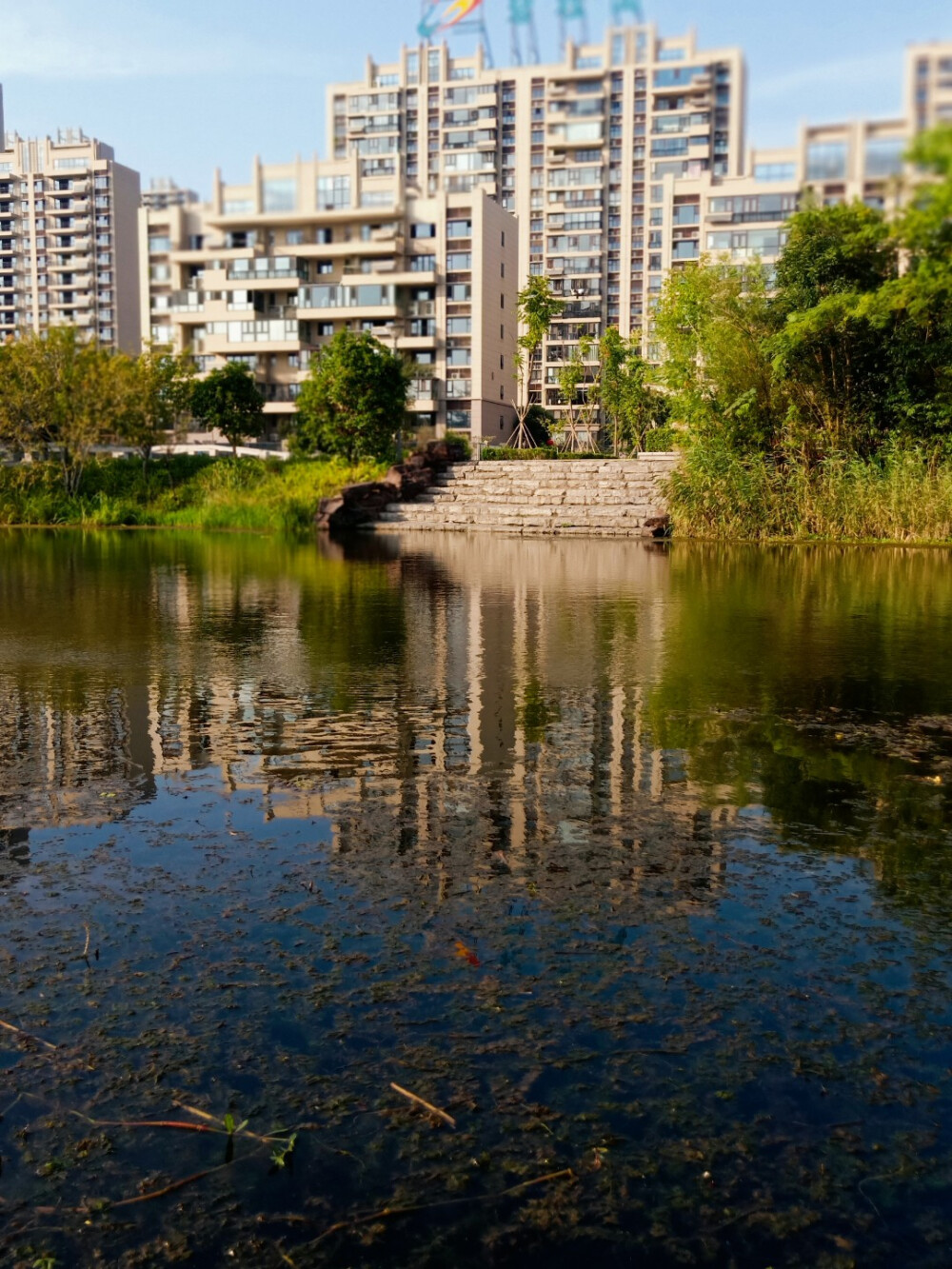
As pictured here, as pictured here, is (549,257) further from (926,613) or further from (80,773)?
(80,773)

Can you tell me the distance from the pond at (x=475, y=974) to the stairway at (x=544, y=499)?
85.8 ft

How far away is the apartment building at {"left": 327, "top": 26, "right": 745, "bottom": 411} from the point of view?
111 metres

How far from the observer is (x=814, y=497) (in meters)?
32.1

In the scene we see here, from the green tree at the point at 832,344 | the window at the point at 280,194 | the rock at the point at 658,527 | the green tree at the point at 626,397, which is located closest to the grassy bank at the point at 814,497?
the rock at the point at 658,527

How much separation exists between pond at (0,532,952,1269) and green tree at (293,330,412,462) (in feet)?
144

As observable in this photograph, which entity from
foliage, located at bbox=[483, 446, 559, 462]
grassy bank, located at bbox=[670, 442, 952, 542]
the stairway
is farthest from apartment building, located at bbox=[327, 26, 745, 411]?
grassy bank, located at bbox=[670, 442, 952, 542]

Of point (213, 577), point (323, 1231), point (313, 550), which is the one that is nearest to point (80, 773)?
point (323, 1231)

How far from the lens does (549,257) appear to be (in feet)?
373

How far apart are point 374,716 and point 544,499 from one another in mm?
30963

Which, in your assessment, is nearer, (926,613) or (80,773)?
(80,773)

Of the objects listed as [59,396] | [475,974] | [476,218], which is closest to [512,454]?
[59,396]

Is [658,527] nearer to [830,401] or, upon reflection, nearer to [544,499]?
[544,499]

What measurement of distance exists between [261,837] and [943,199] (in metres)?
4.24

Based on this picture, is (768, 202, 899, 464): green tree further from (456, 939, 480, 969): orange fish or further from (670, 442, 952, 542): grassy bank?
(456, 939, 480, 969): orange fish
